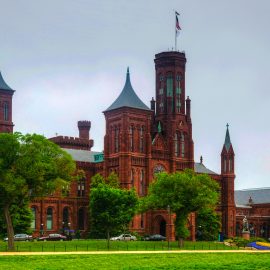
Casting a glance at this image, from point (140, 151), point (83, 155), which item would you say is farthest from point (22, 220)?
point (83, 155)

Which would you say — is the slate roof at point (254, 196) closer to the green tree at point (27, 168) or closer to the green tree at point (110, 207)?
the green tree at point (110, 207)

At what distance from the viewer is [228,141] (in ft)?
433

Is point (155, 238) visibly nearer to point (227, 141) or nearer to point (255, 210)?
point (227, 141)

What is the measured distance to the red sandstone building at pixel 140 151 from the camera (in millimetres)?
111812

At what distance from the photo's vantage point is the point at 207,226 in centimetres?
12112

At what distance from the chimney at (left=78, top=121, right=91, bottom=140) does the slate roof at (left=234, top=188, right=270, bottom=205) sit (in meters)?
35.5

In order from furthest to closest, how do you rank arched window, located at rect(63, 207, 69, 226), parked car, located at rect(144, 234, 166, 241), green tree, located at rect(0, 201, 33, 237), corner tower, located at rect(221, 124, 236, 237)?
corner tower, located at rect(221, 124, 236, 237), arched window, located at rect(63, 207, 69, 226), parked car, located at rect(144, 234, 166, 241), green tree, located at rect(0, 201, 33, 237)

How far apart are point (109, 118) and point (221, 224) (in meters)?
29.7

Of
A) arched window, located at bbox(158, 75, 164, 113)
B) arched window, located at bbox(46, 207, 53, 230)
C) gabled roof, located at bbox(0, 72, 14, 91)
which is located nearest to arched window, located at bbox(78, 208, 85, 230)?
arched window, located at bbox(46, 207, 53, 230)

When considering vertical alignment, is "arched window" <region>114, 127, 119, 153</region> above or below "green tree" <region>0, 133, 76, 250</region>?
above

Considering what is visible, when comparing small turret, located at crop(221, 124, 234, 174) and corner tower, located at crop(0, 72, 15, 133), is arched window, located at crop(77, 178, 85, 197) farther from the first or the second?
small turret, located at crop(221, 124, 234, 174)

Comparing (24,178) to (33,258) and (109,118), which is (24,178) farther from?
(109,118)

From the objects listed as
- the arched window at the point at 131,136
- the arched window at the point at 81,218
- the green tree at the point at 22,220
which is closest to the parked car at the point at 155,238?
the arched window at the point at 81,218

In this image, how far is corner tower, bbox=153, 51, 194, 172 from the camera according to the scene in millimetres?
119375
